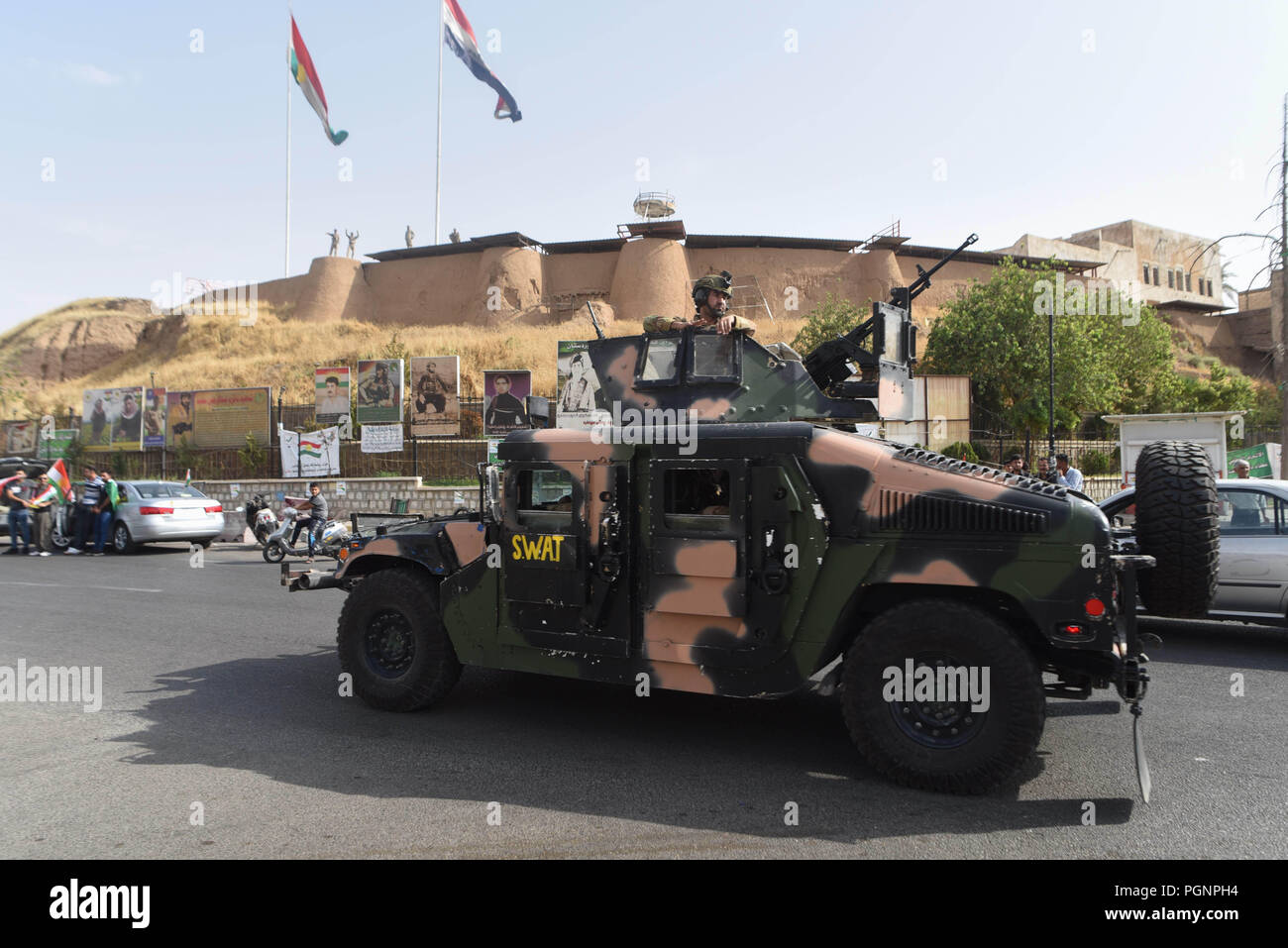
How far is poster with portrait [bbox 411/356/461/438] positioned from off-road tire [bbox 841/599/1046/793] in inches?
919

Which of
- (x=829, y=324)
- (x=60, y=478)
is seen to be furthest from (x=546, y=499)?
(x=829, y=324)

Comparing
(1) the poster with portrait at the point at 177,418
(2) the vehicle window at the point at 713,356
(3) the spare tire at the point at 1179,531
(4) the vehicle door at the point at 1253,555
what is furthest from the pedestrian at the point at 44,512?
(4) the vehicle door at the point at 1253,555

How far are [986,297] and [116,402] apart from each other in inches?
1262

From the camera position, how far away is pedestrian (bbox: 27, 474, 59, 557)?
17.6 meters

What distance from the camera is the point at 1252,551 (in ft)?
25.8

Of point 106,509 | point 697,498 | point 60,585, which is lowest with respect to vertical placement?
point 60,585

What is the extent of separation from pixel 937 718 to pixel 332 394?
25551 mm

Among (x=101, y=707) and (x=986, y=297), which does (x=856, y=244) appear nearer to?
(x=986, y=297)

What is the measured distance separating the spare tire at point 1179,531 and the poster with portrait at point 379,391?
23.8 metres

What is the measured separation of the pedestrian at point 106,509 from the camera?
57.8 ft

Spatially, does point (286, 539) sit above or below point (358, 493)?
below

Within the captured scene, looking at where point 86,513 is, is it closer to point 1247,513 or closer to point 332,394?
point 332,394

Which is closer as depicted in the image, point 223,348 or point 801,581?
point 801,581
